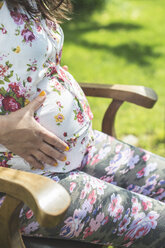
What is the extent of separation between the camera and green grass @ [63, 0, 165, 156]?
3711mm

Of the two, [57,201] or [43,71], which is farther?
[43,71]

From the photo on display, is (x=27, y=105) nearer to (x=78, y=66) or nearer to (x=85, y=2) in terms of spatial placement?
(x=78, y=66)

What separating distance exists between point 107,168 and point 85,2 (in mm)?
6329

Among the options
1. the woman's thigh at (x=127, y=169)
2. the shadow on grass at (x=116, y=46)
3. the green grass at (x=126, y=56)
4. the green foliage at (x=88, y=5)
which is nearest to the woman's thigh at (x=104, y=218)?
the woman's thigh at (x=127, y=169)

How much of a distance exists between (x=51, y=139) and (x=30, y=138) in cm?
9

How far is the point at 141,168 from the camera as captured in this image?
190cm

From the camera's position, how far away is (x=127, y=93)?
2096mm

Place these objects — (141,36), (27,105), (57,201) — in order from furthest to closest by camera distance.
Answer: (141,36) → (27,105) → (57,201)

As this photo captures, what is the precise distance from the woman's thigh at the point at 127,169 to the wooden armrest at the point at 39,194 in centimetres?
64

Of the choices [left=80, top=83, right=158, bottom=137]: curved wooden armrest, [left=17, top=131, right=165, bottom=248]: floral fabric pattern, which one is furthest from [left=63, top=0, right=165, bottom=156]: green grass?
[left=17, top=131, right=165, bottom=248]: floral fabric pattern

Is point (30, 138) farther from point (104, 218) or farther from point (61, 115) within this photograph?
point (104, 218)

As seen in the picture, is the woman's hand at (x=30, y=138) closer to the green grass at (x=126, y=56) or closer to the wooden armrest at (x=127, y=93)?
the wooden armrest at (x=127, y=93)

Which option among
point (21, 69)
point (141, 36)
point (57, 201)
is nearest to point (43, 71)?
point (21, 69)

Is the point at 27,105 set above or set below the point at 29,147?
above
